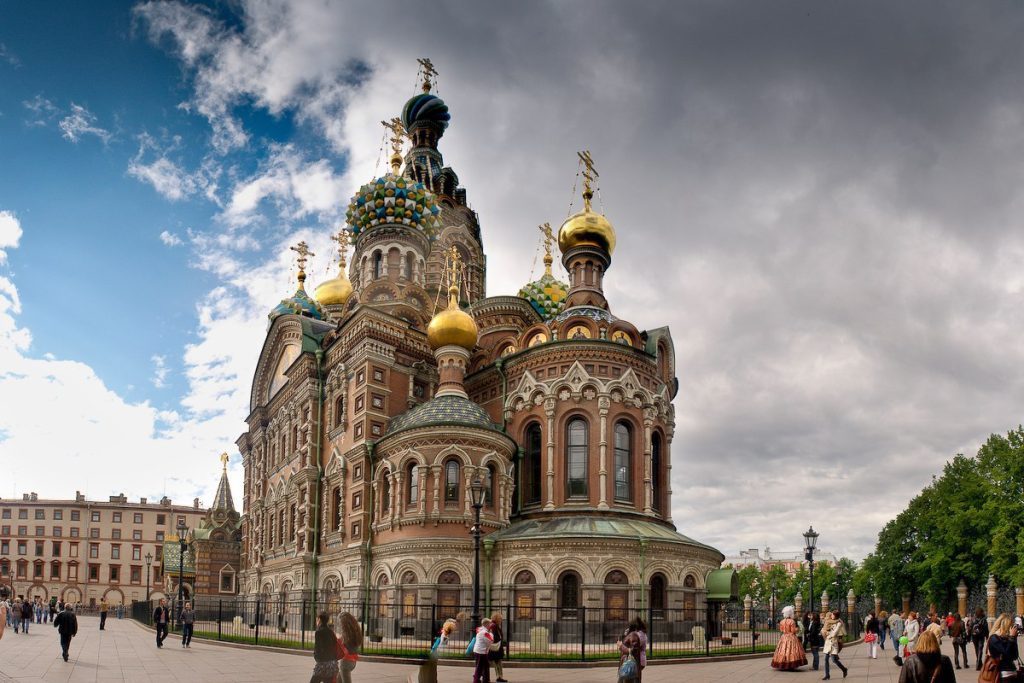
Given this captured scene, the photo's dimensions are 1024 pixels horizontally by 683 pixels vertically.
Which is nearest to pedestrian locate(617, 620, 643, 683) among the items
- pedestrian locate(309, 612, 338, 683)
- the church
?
pedestrian locate(309, 612, 338, 683)

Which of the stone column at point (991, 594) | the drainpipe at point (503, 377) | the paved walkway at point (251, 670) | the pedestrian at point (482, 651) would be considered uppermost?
the drainpipe at point (503, 377)

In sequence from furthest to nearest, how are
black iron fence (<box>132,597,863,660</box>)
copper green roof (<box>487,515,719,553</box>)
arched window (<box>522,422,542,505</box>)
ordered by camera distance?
arched window (<box>522,422,542,505</box>)
copper green roof (<box>487,515,719,553</box>)
black iron fence (<box>132,597,863,660</box>)

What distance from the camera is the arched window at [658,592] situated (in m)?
30.6

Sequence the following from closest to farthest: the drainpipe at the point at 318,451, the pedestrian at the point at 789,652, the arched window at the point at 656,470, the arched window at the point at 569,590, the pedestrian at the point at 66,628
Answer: the pedestrian at the point at 789,652 < the pedestrian at the point at 66,628 < the arched window at the point at 569,590 < the arched window at the point at 656,470 < the drainpipe at the point at 318,451

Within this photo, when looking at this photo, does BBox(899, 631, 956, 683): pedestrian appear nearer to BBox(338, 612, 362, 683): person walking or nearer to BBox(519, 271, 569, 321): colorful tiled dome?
BBox(338, 612, 362, 683): person walking

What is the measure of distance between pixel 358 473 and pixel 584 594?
10584mm

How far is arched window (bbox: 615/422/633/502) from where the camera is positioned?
3400 cm

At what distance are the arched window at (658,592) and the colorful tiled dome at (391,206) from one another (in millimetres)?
22003

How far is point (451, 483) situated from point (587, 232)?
13664 millimetres

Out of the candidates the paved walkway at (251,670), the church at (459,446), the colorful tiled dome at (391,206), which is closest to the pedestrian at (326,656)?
the paved walkway at (251,670)

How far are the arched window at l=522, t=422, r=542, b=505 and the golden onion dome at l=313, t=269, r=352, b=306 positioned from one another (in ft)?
63.4

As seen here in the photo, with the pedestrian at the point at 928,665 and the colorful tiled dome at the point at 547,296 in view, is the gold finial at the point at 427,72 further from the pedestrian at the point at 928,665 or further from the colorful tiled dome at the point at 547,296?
the pedestrian at the point at 928,665

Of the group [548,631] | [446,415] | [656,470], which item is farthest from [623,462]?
[548,631]

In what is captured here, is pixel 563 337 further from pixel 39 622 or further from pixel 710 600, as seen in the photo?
pixel 39 622
